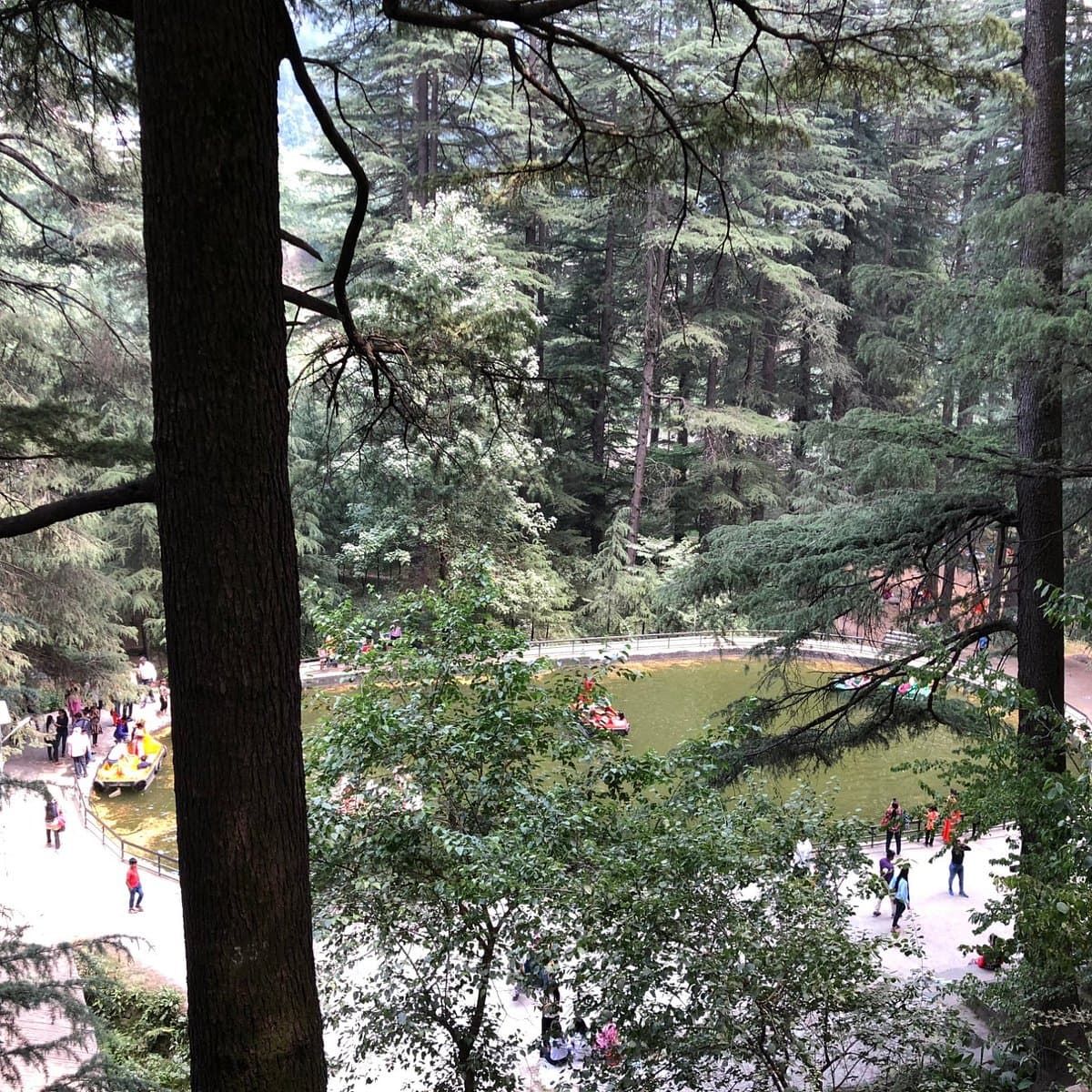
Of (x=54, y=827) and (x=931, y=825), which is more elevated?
(x=931, y=825)

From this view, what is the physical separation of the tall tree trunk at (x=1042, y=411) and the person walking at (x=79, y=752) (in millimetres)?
13581

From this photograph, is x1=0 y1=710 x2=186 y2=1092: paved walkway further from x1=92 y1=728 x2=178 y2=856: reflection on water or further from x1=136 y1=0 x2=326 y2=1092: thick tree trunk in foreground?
x1=136 y1=0 x2=326 y2=1092: thick tree trunk in foreground

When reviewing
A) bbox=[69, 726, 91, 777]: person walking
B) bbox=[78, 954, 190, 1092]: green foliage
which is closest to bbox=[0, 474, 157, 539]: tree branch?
bbox=[78, 954, 190, 1092]: green foliage

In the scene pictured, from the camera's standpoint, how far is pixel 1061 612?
4.65 meters

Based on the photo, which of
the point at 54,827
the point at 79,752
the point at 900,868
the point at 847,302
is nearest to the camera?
the point at 900,868

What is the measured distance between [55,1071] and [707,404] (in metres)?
19.9

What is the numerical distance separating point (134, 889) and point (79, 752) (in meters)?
4.56

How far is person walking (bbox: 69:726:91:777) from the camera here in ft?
46.5

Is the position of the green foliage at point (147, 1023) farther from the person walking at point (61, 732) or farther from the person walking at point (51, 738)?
the person walking at point (61, 732)

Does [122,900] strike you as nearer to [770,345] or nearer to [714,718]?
[714,718]

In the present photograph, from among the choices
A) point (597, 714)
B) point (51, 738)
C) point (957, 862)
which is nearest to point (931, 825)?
point (957, 862)

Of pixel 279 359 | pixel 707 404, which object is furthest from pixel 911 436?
pixel 707 404

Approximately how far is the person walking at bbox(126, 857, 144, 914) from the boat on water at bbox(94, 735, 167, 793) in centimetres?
375

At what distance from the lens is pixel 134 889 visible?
1059 cm
